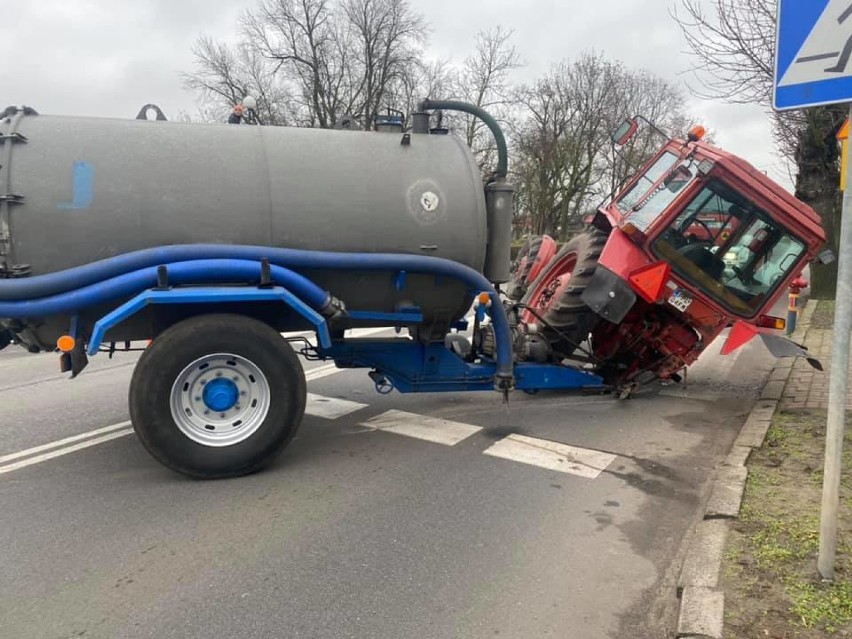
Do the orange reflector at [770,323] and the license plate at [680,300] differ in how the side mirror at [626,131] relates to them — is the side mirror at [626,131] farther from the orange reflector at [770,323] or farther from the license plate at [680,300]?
the orange reflector at [770,323]

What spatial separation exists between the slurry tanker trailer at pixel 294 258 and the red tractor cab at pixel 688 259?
22 millimetres

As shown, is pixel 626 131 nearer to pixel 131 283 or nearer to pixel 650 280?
pixel 650 280

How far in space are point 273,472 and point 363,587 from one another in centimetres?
176

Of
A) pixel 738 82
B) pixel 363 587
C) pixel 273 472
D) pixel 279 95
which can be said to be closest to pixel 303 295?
pixel 273 472

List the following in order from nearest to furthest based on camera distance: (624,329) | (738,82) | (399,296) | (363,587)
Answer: (363,587)
(399,296)
(624,329)
(738,82)

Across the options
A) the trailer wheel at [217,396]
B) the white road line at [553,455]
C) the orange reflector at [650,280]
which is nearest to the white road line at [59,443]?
the trailer wheel at [217,396]

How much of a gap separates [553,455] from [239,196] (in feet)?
10.6

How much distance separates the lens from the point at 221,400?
4727 millimetres

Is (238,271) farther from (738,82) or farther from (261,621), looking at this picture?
(738,82)

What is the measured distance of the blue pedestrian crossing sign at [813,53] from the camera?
286cm

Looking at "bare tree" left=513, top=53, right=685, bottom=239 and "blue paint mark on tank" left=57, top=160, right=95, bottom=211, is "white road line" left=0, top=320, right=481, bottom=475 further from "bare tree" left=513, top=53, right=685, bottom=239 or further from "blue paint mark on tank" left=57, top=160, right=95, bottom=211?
"bare tree" left=513, top=53, right=685, bottom=239

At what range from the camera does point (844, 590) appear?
3.11 metres

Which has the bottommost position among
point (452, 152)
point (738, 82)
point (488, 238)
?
point (488, 238)

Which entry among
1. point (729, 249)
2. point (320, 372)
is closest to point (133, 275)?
point (320, 372)
